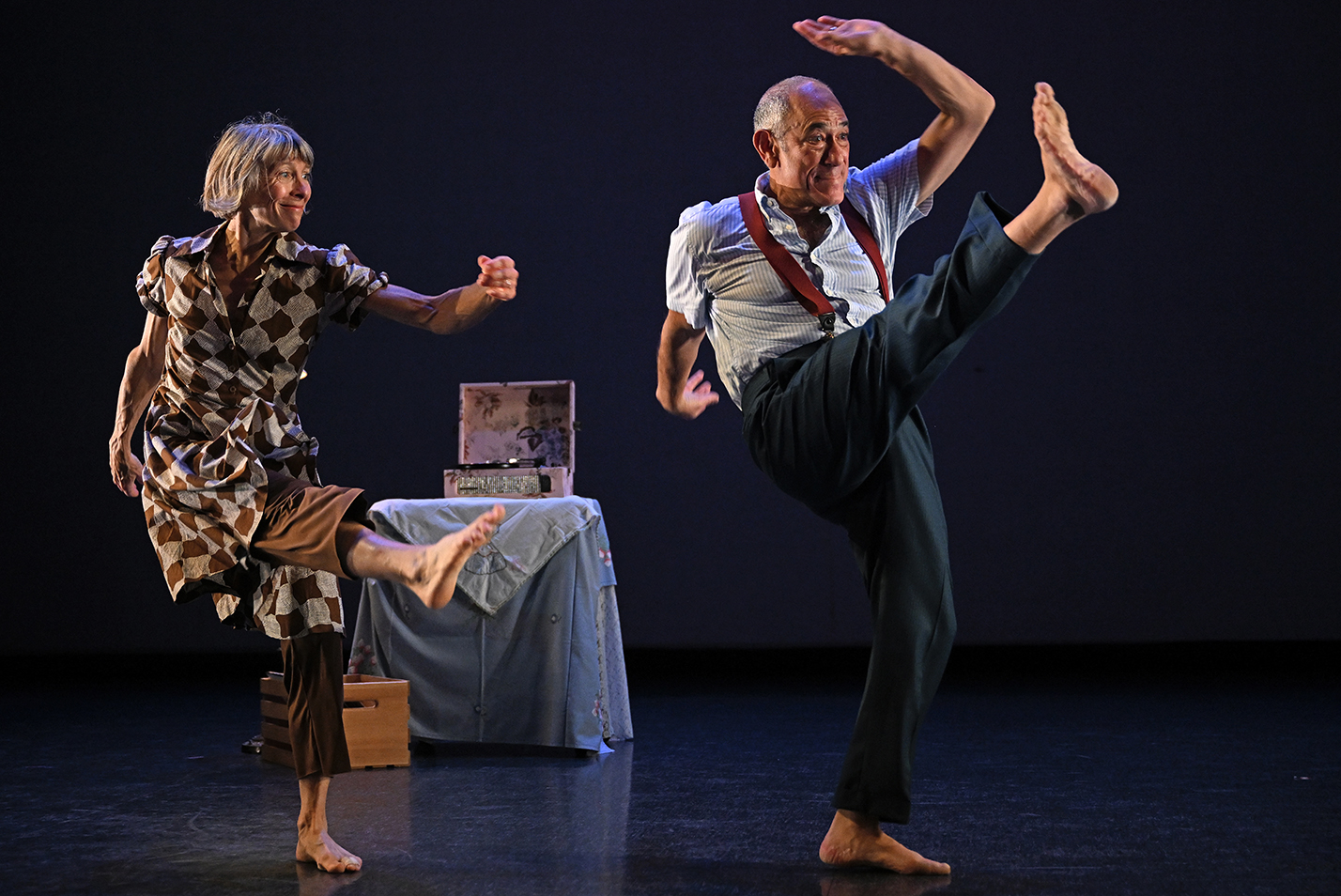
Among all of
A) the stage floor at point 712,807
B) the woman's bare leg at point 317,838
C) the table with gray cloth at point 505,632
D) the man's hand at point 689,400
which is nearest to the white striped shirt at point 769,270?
the man's hand at point 689,400

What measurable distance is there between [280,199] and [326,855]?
122 cm

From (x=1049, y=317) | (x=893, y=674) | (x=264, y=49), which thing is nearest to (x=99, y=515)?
(x=264, y=49)

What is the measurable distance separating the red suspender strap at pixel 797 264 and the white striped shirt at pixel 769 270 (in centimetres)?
1

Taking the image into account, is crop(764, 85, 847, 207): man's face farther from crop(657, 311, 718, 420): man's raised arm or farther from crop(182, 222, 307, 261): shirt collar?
crop(182, 222, 307, 261): shirt collar

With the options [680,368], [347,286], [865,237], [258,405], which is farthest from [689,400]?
[258,405]

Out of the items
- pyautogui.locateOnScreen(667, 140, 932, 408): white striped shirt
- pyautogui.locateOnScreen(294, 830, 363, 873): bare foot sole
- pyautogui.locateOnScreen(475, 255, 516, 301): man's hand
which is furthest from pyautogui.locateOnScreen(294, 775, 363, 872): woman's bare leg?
pyautogui.locateOnScreen(667, 140, 932, 408): white striped shirt

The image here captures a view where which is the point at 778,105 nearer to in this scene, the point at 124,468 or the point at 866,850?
the point at 866,850

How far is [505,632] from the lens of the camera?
3.70 metres

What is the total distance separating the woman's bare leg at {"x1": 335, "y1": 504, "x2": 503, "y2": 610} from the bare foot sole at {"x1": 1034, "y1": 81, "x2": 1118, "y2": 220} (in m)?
0.97

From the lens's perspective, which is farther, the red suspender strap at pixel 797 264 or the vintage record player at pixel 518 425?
the vintage record player at pixel 518 425

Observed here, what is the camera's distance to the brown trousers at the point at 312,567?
2051 millimetres

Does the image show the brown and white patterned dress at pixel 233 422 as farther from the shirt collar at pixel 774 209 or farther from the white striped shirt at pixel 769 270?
the shirt collar at pixel 774 209

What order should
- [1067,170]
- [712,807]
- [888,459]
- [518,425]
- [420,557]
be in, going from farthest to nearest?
1. [518,425]
2. [712,807]
3. [888,459]
4. [420,557]
5. [1067,170]

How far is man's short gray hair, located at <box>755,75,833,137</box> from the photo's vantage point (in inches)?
89.7
